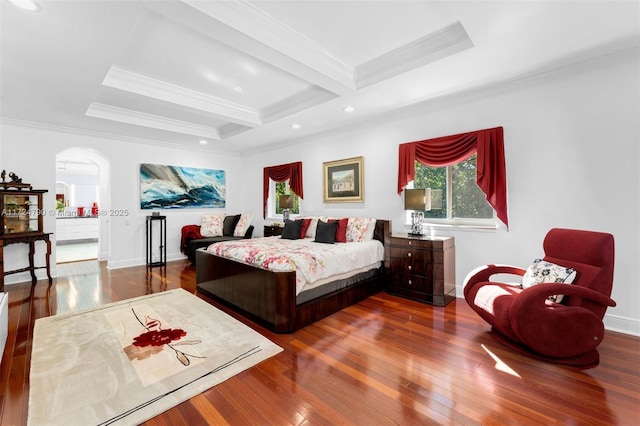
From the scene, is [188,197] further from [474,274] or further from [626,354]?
[626,354]

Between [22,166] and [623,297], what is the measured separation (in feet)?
27.0

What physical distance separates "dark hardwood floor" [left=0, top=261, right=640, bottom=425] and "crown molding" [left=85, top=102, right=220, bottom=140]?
3.05 m

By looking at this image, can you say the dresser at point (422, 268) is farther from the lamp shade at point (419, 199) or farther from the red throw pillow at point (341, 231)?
the red throw pillow at point (341, 231)

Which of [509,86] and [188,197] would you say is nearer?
[509,86]

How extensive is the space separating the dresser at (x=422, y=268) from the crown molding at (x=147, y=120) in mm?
4237

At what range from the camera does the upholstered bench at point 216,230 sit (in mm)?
6230

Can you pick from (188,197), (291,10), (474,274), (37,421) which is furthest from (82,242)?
(474,274)

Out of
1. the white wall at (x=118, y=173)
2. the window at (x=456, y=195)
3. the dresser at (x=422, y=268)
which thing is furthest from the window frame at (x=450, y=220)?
the white wall at (x=118, y=173)

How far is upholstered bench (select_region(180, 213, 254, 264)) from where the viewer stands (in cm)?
623

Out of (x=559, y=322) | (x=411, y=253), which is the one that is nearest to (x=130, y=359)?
(x=411, y=253)

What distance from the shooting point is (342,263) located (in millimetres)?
3451

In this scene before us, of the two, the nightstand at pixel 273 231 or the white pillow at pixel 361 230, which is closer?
the white pillow at pixel 361 230

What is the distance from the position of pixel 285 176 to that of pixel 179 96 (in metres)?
2.67

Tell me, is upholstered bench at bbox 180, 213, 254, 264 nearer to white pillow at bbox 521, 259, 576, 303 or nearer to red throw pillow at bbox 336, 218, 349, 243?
red throw pillow at bbox 336, 218, 349, 243
